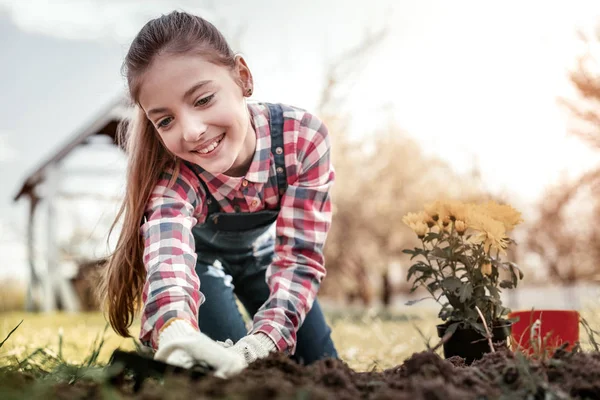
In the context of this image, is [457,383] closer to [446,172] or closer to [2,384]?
[2,384]

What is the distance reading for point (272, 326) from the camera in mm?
1930

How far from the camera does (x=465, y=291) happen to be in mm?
1962

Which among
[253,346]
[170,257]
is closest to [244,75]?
[170,257]

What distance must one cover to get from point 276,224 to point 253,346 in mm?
722

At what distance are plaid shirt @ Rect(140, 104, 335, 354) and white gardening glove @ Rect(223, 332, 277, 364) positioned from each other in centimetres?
3

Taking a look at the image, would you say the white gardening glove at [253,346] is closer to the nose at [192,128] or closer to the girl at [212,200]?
the girl at [212,200]

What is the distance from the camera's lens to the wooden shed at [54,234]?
32.0ft

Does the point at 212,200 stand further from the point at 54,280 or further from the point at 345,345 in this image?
the point at 54,280

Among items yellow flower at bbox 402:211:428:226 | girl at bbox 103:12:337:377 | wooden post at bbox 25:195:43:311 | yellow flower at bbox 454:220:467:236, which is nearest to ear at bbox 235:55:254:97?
girl at bbox 103:12:337:377

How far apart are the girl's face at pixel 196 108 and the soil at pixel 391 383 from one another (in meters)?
0.89

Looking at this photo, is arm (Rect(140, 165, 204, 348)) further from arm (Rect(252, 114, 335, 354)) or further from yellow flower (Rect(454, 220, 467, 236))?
yellow flower (Rect(454, 220, 467, 236))

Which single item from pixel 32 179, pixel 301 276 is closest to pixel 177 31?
pixel 301 276

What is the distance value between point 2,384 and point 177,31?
136cm

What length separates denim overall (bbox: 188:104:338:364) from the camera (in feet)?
8.86
